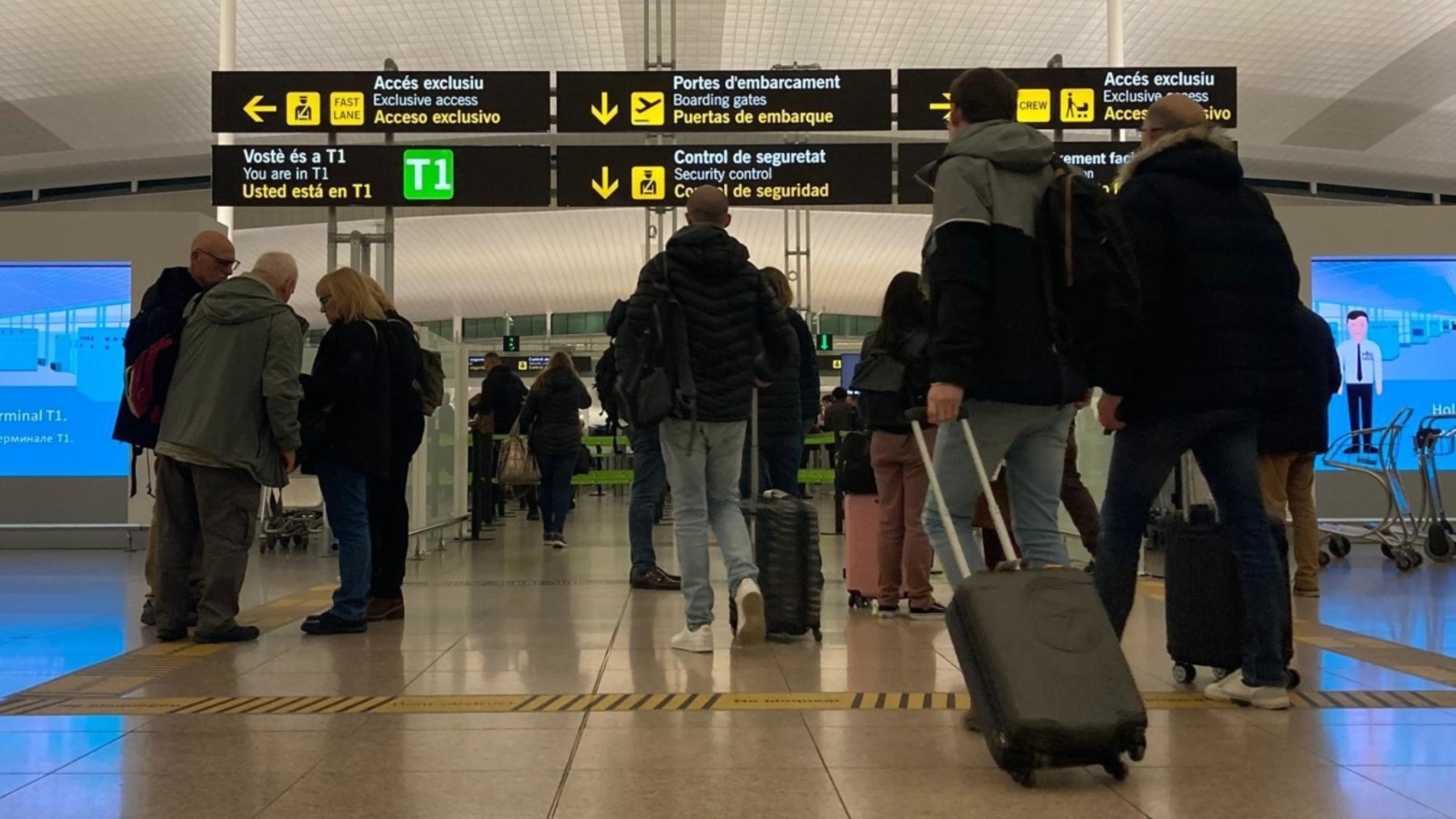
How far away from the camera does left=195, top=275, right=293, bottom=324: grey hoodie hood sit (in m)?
5.68

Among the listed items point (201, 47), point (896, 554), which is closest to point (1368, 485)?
point (896, 554)

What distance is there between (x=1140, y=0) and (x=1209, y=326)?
20.8 m

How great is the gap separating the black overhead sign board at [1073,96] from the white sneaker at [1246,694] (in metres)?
7.39

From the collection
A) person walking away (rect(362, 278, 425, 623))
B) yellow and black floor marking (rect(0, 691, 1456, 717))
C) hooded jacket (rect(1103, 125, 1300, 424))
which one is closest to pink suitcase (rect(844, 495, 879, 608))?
person walking away (rect(362, 278, 425, 623))

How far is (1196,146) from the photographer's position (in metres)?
4.00

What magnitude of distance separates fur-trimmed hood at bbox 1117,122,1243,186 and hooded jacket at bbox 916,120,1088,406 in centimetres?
59

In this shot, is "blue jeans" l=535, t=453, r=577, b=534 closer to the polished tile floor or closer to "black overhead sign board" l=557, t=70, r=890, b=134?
"black overhead sign board" l=557, t=70, r=890, b=134

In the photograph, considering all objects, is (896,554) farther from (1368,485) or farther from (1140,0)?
(1140,0)

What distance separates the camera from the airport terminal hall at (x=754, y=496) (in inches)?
125

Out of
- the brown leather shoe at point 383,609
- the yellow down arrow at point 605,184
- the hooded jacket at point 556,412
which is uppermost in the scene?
the yellow down arrow at point 605,184

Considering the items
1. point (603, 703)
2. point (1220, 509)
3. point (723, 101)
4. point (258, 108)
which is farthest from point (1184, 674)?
point (258, 108)

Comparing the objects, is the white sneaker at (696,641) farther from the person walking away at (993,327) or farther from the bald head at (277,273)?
the bald head at (277,273)

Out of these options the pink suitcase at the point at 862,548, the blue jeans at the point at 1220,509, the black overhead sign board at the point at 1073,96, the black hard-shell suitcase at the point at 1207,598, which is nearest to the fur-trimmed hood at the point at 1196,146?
the blue jeans at the point at 1220,509

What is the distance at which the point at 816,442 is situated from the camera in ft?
72.0
